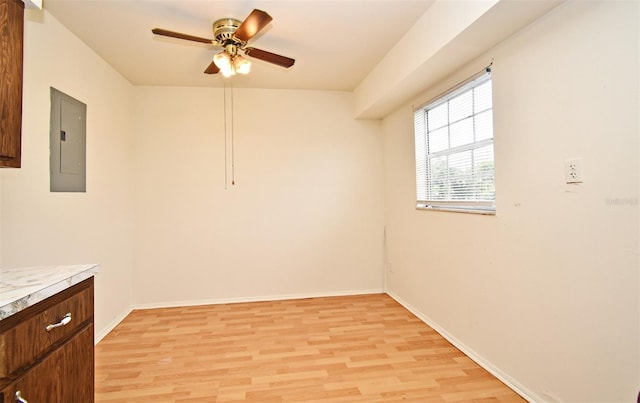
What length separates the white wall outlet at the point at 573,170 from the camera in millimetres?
1554

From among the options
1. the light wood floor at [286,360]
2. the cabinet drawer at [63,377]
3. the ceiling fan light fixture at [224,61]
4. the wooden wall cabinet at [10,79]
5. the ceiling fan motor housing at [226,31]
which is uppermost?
the ceiling fan motor housing at [226,31]

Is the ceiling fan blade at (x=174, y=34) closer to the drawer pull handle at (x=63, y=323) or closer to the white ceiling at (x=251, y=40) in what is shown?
the white ceiling at (x=251, y=40)

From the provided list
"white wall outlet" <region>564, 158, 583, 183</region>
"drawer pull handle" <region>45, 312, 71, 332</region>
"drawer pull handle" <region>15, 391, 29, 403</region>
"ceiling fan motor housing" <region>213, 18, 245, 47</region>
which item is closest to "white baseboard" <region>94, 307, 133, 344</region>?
"drawer pull handle" <region>45, 312, 71, 332</region>

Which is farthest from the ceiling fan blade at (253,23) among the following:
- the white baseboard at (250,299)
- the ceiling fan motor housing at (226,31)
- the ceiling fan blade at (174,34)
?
the white baseboard at (250,299)

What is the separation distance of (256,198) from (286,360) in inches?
76.2

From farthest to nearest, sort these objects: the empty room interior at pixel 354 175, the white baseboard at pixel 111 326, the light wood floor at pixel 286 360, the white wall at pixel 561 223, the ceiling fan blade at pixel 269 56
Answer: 1. the white baseboard at pixel 111 326
2. the ceiling fan blade at pixel 269 56
3. the light wood floor at pixel 286 360
4. the empty room interior at pixel 354 175
5. the white wall at pixel 561 223

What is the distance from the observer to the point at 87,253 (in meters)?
2.60

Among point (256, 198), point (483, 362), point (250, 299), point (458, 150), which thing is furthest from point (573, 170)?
point (250, 299)

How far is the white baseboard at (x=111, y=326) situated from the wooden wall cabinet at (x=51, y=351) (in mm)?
1680


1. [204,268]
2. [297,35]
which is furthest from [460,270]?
[204,268]

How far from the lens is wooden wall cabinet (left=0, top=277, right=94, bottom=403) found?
3.01 ft

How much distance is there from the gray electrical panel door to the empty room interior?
70 mm

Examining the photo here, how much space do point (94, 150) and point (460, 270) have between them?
3266 mm

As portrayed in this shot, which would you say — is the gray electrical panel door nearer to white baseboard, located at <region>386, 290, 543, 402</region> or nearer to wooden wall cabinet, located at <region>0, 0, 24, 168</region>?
wooden wall cabinet, located at <region>0, 0, 24, 168</region>
